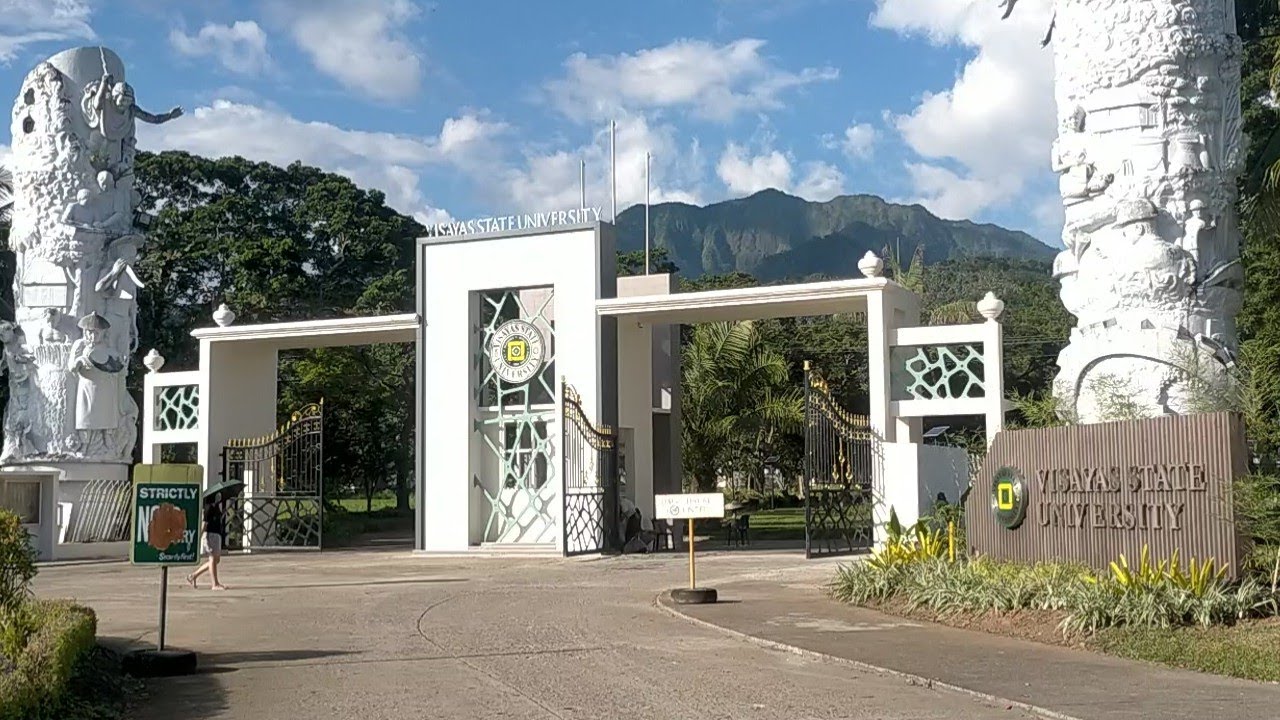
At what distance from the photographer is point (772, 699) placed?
9000 mm

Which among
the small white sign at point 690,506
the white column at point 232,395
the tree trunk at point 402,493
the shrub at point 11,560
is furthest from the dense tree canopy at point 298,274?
the shrub at point 11,560

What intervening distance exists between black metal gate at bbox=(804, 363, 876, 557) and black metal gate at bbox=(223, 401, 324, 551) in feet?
34.1

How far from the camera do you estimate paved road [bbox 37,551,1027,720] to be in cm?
882

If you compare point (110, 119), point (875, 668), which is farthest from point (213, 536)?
point (110, 119)

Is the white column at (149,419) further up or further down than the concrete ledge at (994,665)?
further up

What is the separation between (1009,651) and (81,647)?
23.4 feet

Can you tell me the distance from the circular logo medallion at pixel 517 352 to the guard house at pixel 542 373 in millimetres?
26

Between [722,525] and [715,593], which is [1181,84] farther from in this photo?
[722,525]

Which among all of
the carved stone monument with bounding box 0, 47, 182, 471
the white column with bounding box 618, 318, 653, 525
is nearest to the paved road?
the white column with bounding box 618, 318, 653, 525

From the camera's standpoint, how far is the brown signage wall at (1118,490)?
11.4 m

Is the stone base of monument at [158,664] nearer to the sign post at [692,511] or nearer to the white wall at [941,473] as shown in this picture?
the sign post at [692,511]

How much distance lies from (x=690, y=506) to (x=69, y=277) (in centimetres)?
1815

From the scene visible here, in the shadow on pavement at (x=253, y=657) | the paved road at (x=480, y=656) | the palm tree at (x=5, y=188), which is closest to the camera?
the paved road at (x=480, y=656)

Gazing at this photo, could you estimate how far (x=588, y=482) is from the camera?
2409 cm
